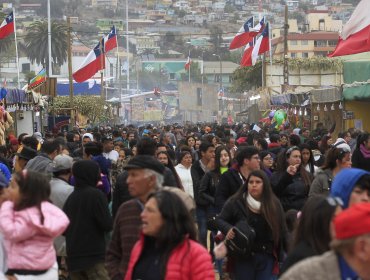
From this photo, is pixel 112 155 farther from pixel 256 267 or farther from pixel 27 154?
pixel 256 267

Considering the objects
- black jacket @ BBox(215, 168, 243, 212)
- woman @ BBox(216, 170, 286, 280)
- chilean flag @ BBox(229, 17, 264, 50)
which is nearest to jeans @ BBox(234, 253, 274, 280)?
woman @ BBox(216, 170, 286, 280)

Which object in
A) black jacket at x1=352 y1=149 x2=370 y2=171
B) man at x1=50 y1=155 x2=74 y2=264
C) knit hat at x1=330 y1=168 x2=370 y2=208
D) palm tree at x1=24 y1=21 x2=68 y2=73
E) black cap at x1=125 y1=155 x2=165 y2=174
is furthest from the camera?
palm tree at x1=24 y1=21 x2=68 y2=73

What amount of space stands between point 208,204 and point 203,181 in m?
0.26

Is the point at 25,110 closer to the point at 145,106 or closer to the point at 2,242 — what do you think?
the point at 2,242

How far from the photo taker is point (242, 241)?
29.8 ft

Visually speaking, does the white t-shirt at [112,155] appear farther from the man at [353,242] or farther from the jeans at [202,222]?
the man at [353,242]

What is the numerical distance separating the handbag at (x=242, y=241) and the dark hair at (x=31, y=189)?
5.92ft

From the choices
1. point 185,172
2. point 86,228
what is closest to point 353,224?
point 86,228

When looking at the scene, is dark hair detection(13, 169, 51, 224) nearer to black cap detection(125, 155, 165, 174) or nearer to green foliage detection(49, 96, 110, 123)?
black cap detection(125, 155, 165, 174)

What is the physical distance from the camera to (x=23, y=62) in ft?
522

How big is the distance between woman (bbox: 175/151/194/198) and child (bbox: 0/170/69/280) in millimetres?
5638

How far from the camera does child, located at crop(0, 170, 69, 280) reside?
758 centimetres

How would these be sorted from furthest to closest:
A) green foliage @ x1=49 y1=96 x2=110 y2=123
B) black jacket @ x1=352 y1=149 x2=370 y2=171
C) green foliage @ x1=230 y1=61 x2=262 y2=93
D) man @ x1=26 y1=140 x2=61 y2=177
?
green foliage @ x1=230 y1=61 x2=262 y2=93, green foliage @ x1=49 y1=96 x2=110 y2=123, black jacket @ x1=352 y1=149 x2=370 y2=171, man @ x1=26 y1=140 x2=61 y2=177

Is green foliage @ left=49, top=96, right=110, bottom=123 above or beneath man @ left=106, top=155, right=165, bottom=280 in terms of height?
beneath
